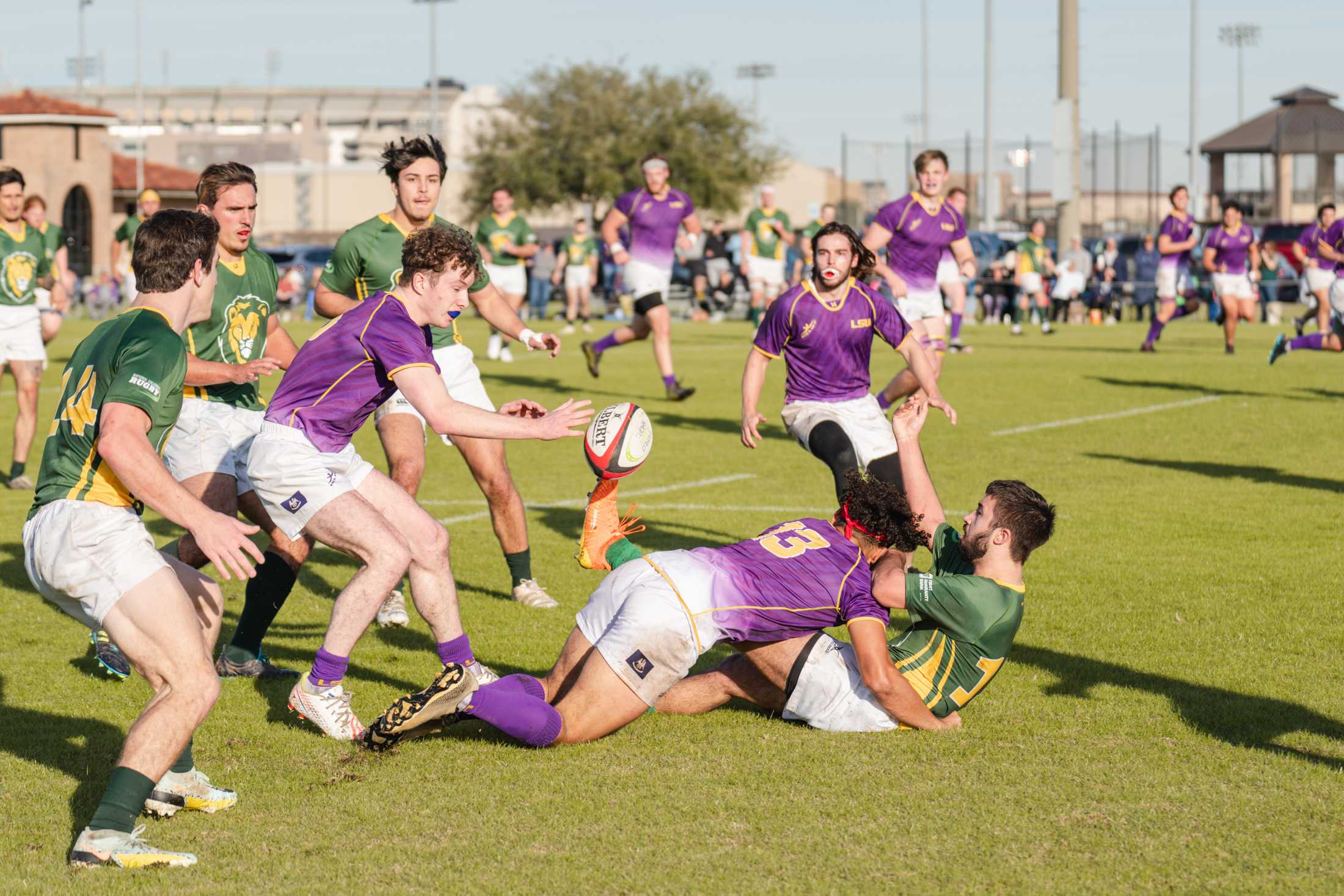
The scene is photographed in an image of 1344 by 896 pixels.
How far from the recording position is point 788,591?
5.60 meters

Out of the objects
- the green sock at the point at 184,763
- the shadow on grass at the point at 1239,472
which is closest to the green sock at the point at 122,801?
the green sock at the point at 184,763

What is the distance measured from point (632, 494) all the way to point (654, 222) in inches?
261

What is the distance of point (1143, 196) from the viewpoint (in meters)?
52.1

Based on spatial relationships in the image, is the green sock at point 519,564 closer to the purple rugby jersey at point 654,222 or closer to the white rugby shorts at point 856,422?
the white rugby shorts at point 856,422

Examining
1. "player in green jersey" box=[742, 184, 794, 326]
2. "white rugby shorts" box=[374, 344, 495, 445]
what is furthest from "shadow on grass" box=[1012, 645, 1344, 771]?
"player in green jersey" box=[742, 184, 794, 326]

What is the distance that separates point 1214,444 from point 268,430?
10167 millimetres

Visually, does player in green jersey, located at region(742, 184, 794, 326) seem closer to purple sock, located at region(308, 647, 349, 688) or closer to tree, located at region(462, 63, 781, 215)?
purple sock, located at region(308, 647, 349, 688)

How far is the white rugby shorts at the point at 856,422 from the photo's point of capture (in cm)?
865

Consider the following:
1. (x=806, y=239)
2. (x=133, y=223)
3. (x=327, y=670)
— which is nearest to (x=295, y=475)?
(x=327, y=670)

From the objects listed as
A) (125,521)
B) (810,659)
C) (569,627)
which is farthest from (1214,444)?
(125,521)

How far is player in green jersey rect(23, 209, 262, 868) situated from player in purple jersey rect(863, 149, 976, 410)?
33.5 feet

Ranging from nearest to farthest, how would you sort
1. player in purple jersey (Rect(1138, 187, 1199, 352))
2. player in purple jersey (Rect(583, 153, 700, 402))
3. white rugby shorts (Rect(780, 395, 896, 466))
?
1. white rugby shorts (Rect(780, 395, 896, 466))
2. player in purple jersey (Rect(583, 153, 700, 402))
3. player in purple jersey (Rect(1138, 187, 1199, 352))

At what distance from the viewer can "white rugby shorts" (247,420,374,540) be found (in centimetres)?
585

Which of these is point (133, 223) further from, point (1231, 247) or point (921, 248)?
point (1231, 247)
